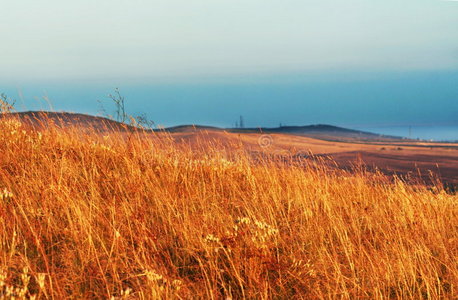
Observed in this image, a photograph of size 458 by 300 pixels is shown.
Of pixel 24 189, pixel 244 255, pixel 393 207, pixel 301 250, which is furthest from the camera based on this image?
pixel 393 207

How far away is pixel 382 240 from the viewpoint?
472 centimetres

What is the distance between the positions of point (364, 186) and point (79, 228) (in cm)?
473

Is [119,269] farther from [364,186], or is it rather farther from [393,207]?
[364,186]

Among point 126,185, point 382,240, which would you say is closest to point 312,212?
point 382,240

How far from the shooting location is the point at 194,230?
391 centimetres

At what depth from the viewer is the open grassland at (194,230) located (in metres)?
3.23

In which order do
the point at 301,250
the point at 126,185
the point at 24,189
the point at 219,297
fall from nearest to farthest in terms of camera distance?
the point at 219,297
the point at 301,250
the point at 24,189
the point at 126,185

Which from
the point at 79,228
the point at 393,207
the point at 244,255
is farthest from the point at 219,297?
the point at 393,207

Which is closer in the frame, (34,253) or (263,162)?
(34,253)

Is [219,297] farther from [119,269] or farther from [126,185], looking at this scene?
[126,185]

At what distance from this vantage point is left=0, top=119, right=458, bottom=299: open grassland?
323cm

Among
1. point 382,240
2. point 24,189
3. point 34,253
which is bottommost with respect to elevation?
point 382,240

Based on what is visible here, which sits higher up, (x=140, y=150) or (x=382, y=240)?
(x=140, y=150)

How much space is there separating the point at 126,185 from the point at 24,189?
1.10m
